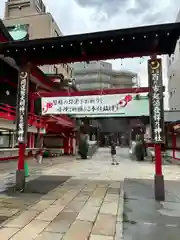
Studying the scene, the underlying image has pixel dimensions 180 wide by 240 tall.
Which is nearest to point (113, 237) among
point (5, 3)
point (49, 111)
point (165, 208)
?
point (165, 208)

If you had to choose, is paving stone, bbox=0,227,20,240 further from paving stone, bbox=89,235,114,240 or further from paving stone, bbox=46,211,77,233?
paving stone, bbox=89,235,114,240

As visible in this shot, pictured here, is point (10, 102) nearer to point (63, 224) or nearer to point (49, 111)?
point (49, 111)

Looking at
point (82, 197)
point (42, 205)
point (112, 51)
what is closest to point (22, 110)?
point (42, 205)

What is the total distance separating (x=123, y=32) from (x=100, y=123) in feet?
157

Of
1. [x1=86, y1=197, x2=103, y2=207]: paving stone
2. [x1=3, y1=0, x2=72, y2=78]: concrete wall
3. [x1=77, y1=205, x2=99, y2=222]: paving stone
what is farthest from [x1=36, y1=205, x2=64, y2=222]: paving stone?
[x1=3, y1=0, x2=72, y2=78]: concrete wall

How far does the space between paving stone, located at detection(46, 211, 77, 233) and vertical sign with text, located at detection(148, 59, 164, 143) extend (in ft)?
11.3

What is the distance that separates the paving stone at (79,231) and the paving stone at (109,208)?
0.86 metres

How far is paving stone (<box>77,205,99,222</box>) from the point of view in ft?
15.9

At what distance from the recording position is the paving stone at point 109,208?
208 inches

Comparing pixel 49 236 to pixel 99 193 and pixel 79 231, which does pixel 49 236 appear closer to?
pixel 79 231

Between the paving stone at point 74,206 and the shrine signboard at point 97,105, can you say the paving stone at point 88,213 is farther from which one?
the shrine signboard at point 97,105

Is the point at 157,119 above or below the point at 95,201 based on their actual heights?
above

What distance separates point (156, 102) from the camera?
6.97m

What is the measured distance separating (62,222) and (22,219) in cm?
86
